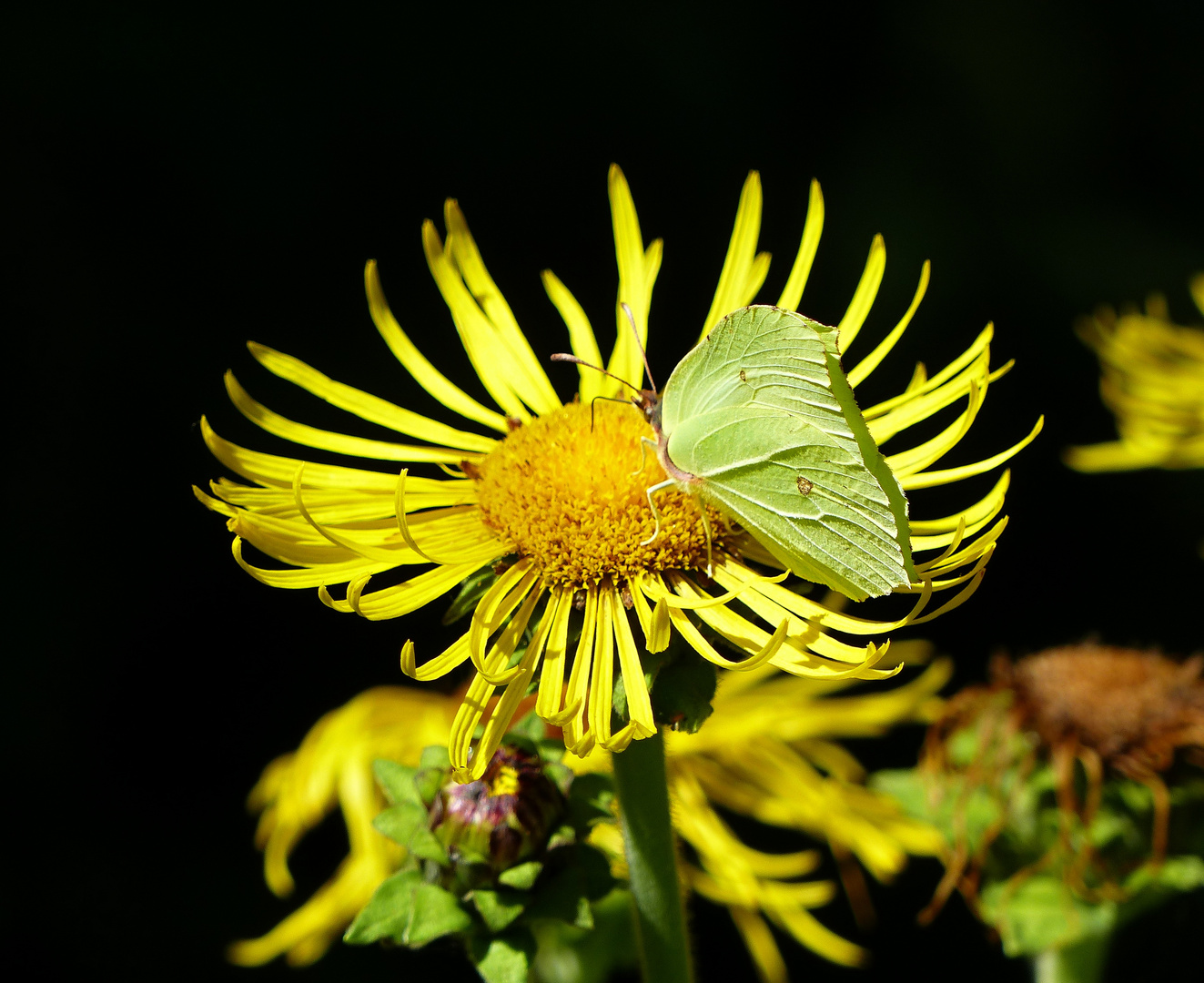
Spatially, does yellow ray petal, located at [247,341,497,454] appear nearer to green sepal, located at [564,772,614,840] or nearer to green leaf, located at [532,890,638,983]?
green sepal, located at [564,772,614,840]

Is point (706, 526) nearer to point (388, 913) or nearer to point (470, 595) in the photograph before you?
point (470, 595)

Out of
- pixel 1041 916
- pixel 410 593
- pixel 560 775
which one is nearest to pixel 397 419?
pixel 410 593

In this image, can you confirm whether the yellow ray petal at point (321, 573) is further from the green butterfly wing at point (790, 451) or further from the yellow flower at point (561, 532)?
the green butterfly wing at point (790, 451)

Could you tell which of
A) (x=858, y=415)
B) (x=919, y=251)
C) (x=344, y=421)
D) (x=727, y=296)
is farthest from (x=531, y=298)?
(x=858, y=415)

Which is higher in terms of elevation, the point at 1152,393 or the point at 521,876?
the point at 1152,393

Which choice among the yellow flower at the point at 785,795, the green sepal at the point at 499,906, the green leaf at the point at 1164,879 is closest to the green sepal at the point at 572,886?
the green sepal at the point at 499,906

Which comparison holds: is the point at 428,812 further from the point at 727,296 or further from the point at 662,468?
the point at 727,296

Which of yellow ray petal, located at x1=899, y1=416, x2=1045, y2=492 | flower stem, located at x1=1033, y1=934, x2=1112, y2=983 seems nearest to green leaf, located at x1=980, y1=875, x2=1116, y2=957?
flower stem, located at x1=1033, y1=934, x2=1112, y2=983
